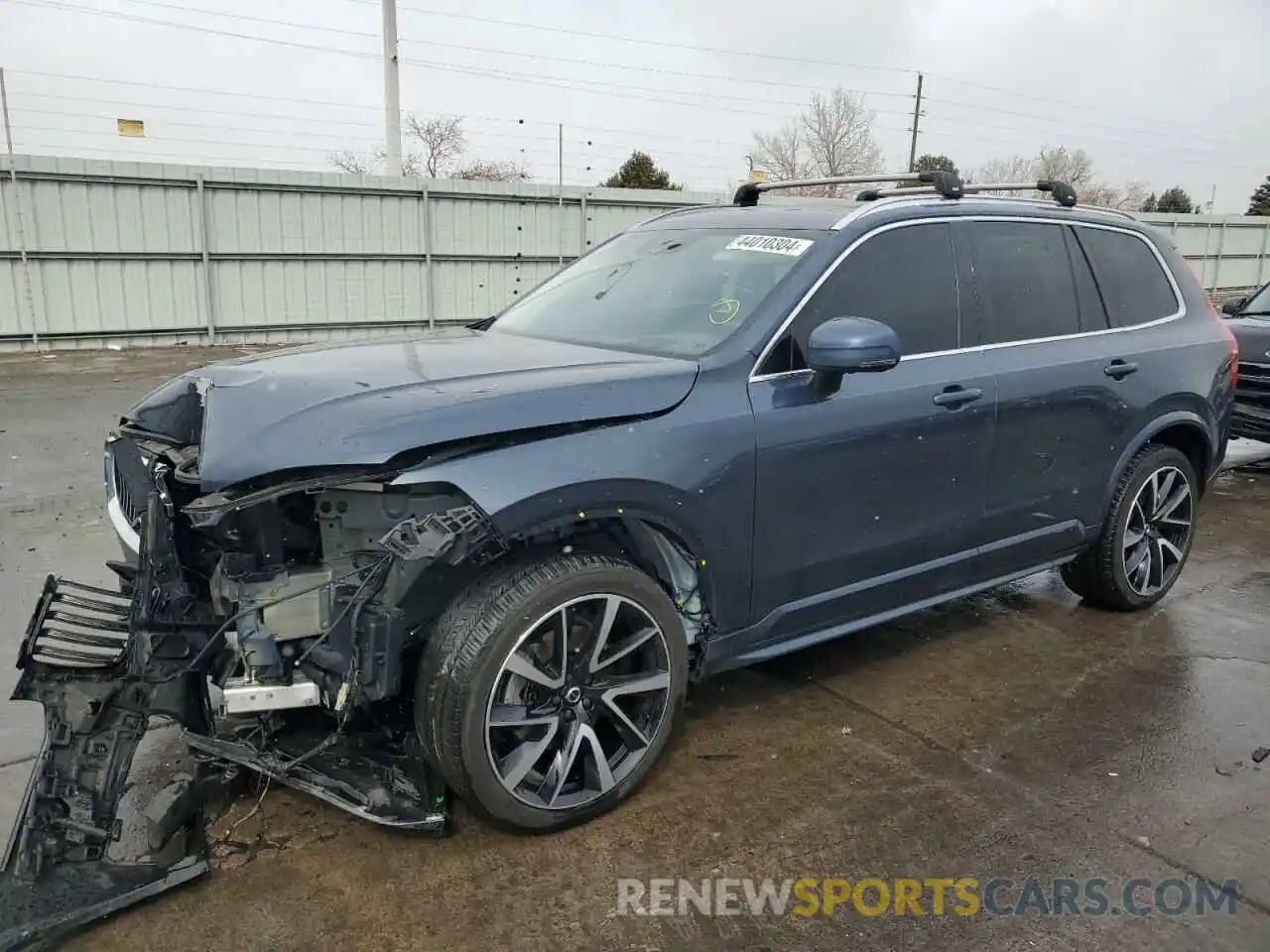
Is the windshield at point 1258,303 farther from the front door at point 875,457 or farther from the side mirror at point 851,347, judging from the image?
the side mirror at point 851,347

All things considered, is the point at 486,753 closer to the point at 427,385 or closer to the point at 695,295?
the point at 427,385

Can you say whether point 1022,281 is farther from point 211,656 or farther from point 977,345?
point 211,656

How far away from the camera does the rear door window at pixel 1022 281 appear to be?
410 centimetres

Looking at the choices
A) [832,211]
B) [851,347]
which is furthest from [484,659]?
[832,211]

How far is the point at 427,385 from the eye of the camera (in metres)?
2.93

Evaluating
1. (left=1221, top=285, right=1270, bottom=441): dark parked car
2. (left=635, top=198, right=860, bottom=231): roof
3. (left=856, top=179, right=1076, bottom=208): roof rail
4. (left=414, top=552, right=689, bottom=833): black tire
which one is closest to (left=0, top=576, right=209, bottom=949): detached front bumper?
(left=414, top=552, right=689, bottom=833): black tire

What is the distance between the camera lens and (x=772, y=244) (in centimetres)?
377

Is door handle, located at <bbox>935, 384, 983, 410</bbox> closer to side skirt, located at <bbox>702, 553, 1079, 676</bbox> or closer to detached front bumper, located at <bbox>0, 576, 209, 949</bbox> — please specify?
side skirt, located at <bbox>702, 553, 1079, 676</bbox>

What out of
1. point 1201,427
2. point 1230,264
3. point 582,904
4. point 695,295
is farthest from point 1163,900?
point 1230,264

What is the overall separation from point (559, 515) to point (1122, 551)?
324cm

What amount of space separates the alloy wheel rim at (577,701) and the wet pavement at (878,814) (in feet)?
0.61

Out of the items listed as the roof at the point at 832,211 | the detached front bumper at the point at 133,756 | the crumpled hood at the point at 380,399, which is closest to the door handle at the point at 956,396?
the roof at the point at 832,211

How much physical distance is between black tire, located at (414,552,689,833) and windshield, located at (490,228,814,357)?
3.02 feet

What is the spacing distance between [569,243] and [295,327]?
16.9ft
